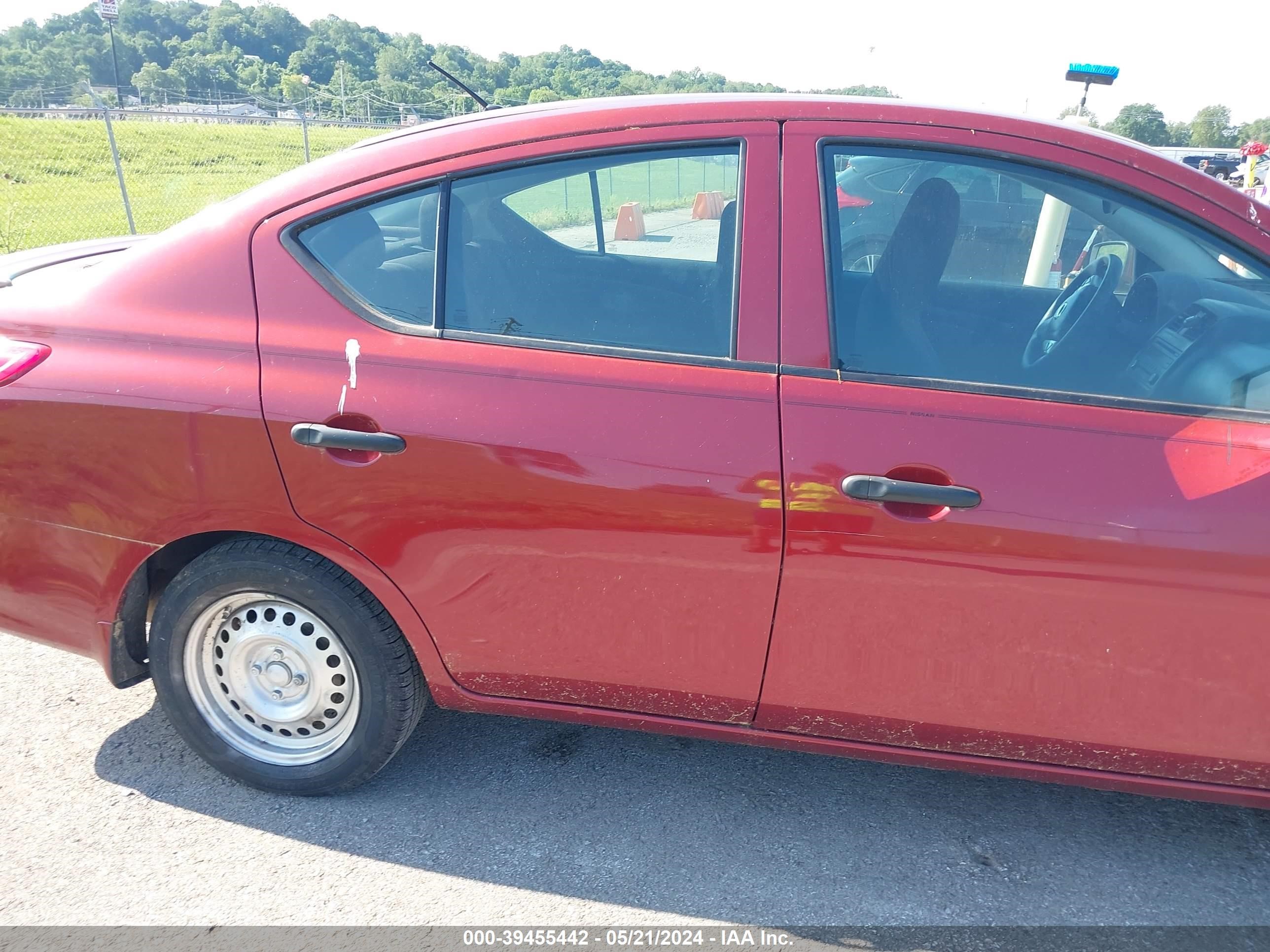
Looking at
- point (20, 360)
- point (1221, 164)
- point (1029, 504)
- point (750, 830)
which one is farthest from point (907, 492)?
point (1221, 164)

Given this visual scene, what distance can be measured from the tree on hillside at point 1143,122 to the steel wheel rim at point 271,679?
16.1m

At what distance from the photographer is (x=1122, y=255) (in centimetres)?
232

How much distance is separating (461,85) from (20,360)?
6.02ft

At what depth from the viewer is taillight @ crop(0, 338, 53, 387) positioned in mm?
2479

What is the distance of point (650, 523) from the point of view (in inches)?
87.9

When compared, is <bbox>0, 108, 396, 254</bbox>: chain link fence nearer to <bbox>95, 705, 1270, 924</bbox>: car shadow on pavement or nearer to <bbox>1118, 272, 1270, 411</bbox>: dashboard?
<bbox>95, 705, 1270, 924</bbox>: car shadow on pavement

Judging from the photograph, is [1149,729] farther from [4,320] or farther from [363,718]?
[4,320]

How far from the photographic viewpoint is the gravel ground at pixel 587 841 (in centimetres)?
231

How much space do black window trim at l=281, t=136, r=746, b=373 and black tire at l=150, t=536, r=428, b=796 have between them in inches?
24.8

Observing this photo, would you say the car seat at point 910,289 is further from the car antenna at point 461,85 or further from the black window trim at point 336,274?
the car antenna at point 461,85

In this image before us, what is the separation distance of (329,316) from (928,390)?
1.40 metres

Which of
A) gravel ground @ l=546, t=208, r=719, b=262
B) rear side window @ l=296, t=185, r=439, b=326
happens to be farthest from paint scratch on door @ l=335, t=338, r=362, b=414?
gravel ground @ l=546, t=208, r=719, b=262

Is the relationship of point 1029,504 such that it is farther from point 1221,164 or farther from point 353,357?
point 1221,164

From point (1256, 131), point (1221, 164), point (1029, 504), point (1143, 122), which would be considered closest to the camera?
point (1029, 504)
